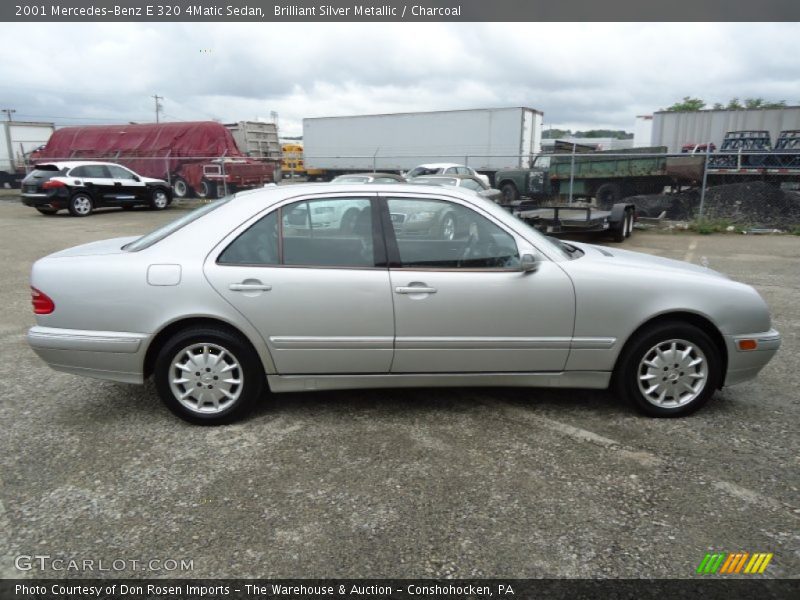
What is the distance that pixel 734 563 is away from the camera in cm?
250

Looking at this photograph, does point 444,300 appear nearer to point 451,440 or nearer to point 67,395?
point 451,440

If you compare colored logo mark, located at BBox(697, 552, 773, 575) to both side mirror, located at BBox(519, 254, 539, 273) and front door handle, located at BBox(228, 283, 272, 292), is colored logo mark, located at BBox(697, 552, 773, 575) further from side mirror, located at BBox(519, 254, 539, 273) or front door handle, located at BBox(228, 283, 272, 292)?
front door handle, located at BBox(228, 283, 272, 292)

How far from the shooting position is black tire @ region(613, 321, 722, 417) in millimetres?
3721

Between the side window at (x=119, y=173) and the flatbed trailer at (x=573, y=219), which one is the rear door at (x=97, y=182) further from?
the flatbed trailer at (x=573, y=219)

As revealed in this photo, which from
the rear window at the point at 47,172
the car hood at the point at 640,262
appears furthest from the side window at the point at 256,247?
the rear window at the point at 47,172

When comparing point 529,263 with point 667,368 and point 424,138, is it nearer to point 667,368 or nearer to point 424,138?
point 667,368

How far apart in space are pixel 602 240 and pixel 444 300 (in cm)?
970

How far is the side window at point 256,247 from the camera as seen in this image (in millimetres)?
3637

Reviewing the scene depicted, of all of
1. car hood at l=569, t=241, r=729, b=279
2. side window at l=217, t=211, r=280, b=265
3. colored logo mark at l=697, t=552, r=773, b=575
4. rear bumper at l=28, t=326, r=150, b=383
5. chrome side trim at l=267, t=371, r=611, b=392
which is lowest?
colored logo mark at l=697, t=552, r=773, b=575

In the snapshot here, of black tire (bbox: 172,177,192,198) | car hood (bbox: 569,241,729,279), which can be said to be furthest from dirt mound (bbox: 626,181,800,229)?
black tire (bbox: 172,177,192,198)

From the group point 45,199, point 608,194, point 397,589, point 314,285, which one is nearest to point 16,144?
point 45,199

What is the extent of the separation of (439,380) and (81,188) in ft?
55.9

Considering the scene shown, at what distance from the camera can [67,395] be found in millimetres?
4293

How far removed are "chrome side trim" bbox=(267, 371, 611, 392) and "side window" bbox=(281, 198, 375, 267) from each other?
0.73m
